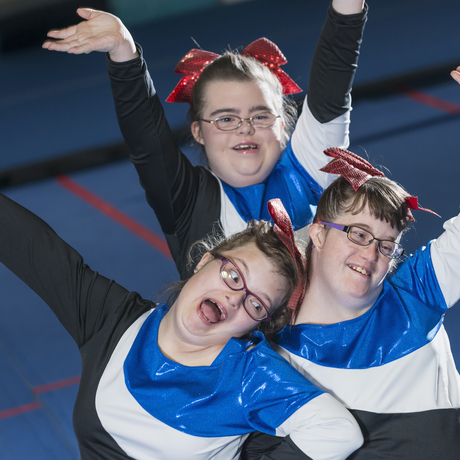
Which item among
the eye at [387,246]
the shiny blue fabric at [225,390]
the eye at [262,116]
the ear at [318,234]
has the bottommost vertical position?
the shiny blue fabric at [225,390]

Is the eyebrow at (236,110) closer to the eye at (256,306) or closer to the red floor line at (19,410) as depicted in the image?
the eye at (256,306)

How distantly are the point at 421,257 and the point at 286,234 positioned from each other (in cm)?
37

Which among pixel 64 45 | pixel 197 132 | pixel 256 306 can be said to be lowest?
pixel 256 306

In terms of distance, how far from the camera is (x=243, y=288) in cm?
146

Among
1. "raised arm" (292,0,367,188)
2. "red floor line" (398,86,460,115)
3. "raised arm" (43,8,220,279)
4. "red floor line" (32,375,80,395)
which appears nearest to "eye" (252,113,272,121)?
"raised arm" (292,0,367,188)

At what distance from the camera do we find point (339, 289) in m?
1.51

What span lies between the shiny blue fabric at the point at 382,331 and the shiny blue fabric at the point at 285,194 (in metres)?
0.35

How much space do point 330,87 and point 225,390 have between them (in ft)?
2.94

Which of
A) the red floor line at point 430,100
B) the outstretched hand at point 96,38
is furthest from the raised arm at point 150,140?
the red floor line at point 430,100

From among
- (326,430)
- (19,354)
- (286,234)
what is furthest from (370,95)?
(326,430)

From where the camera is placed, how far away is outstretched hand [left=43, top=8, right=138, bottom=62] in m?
1.53

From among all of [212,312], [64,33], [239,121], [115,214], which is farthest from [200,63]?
[115,214]

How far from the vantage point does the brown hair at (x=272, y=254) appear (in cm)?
150

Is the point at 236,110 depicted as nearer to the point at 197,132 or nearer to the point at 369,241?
the point at 197,132
